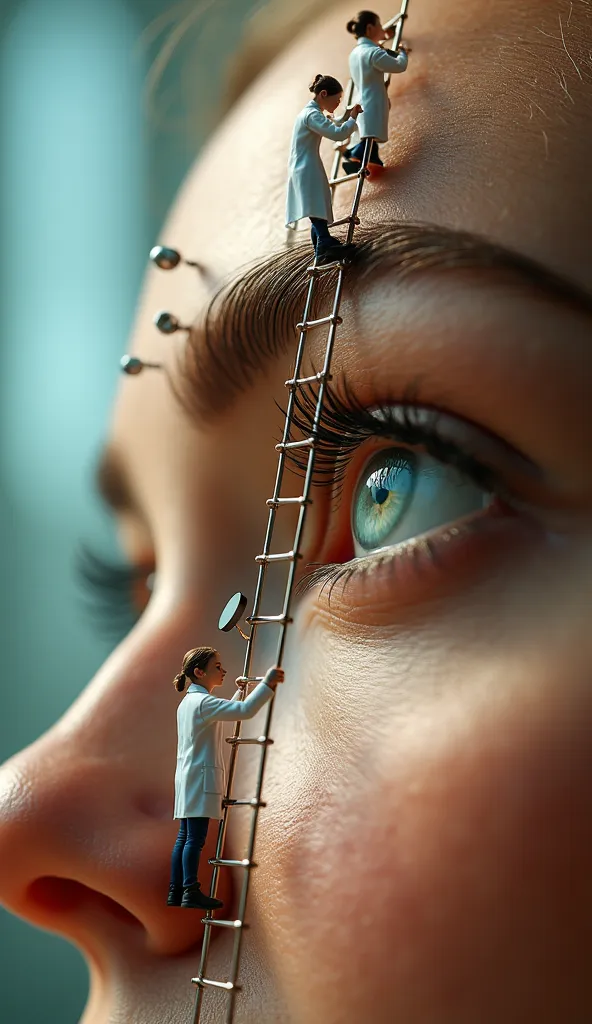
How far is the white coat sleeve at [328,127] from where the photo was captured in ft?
2.26

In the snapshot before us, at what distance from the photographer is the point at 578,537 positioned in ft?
2.01

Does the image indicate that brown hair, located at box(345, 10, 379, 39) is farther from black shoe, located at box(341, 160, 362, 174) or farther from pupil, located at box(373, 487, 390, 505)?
pupil, located at box(373, 487, 390, 505)

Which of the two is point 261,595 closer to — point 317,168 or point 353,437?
point 353,437

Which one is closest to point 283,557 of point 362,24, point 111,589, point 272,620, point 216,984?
point 272,620

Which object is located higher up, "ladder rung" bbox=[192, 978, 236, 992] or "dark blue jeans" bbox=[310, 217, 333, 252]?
"dark blue jeans" bbox=[310, 217, 333, 252]

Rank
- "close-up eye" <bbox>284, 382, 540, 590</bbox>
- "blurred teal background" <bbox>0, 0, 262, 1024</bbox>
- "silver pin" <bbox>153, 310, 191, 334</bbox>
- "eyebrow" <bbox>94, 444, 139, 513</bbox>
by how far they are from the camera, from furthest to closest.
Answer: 1. "blurred teal background" <bbox>0, 0, 262, 1024</bbox>
2. "eyebrow" <bbox>94, 444, 139, 513</bbox>
3. "silver pin" <bbox>153, 310, 191, 334</bbox>
4. "close-up eye" <bbox>284, 382, 540, 590</bbox>

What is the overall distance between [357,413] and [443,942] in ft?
1.10

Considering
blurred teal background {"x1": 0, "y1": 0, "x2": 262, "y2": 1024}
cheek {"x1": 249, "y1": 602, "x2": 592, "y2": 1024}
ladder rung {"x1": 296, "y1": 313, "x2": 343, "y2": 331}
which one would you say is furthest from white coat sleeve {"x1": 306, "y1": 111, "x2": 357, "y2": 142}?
blurred teal background {"x1": 0, "y1": 0, "x2": 262, "y2": 1024}

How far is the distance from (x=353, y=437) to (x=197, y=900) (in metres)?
0.32

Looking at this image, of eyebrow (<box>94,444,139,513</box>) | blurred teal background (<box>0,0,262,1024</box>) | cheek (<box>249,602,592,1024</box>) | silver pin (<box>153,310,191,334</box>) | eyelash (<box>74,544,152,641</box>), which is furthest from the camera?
blurred teal background (<box>0,0,262,1024</box>)

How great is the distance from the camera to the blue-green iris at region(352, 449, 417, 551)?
709mm

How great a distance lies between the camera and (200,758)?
63cm

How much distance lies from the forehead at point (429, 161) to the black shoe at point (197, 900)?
33cm

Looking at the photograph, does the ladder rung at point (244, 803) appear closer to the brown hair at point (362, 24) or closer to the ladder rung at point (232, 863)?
the ladder rung at point (232, 863)
